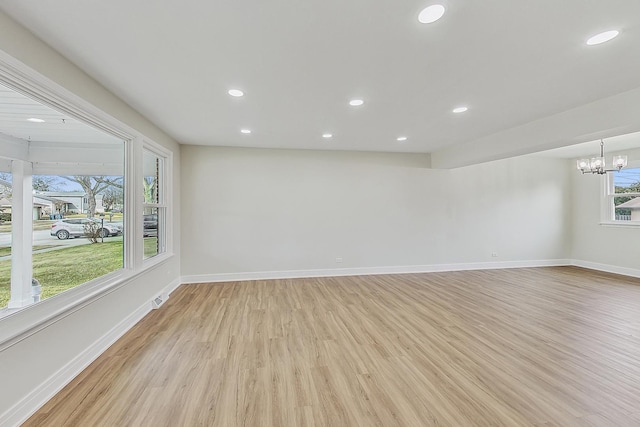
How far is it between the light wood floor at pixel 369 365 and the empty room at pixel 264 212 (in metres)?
0.02

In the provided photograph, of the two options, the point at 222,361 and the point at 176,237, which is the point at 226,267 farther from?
the point at 222,361

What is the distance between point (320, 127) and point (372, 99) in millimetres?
1142

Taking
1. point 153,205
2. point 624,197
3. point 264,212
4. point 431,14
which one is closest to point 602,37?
point 431,14

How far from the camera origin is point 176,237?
15.3ft

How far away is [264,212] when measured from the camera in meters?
5.16

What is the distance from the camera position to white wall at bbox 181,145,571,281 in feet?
16.4

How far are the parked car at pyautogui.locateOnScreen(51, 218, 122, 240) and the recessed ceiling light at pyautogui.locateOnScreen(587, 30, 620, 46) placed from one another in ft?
14.4

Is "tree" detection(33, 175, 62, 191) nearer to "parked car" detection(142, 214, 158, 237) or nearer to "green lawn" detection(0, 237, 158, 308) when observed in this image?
"green lawn" detection(0, 237, 158, 308)

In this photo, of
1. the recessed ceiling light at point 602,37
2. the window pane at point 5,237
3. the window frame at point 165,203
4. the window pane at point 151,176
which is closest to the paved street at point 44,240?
the window pane at point 5,237

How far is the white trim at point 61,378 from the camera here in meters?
1.67

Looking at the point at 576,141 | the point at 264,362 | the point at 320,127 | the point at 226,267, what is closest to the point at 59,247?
the point at 264,362

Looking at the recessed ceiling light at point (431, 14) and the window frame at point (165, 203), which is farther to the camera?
the window frame at point (165, 203)

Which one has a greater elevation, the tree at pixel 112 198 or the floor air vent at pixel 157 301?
the tree at pixel 112 198

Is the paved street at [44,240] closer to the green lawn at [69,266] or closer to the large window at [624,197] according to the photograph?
the green lawn at [69,266]
